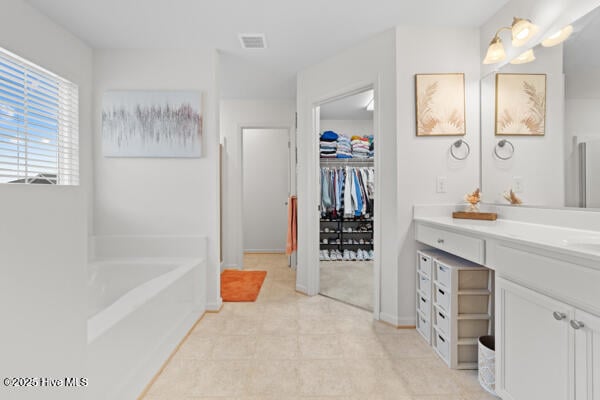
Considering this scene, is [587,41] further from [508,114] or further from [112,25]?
[112,25]

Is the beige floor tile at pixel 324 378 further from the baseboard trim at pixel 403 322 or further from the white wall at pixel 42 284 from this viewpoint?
the white wall at pixel 42 284

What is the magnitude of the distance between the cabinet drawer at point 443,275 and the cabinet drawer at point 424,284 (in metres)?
0.12

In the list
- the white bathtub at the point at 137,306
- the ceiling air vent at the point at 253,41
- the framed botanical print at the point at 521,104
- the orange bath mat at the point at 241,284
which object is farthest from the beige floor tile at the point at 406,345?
the ceiling air vent at the point at 253,41

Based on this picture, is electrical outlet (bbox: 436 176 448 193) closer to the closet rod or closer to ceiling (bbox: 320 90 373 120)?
ceiling (bbox: 320 90 373 120)

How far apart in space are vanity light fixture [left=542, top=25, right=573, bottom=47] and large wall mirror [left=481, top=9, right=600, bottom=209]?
0.07ft

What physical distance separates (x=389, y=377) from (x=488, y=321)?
0.67 metres

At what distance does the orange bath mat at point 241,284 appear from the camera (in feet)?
9.14

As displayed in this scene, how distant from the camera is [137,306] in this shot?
1.43 meters

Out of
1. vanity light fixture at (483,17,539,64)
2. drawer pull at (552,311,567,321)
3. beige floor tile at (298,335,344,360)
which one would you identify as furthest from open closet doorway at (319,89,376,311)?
drawer pull at (552,311,567,321)

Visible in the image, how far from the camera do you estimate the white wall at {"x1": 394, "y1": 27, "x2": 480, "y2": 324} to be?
84.9 inches

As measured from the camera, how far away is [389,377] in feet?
5.09

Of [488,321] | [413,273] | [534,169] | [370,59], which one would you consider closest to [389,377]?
[488,321]

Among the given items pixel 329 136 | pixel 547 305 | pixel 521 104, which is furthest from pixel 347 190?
pixel 547 305

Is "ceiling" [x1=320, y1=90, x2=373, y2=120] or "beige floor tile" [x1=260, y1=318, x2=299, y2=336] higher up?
"ceiling" [x1=320, y1=90, x2=373, y2=120]
